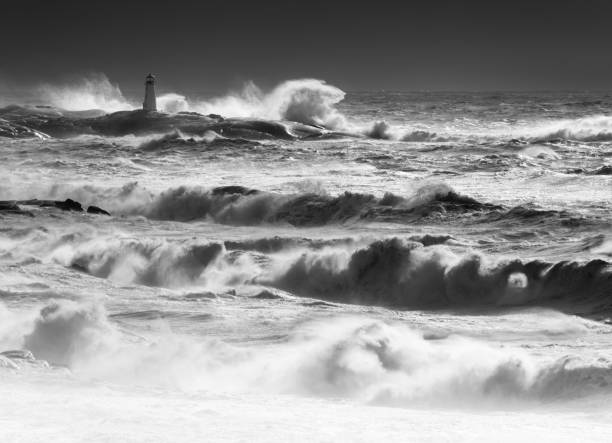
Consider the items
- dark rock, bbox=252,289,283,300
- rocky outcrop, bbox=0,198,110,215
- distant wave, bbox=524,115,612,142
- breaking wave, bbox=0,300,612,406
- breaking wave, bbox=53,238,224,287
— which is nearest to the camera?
breaking wave, bbox=0,300,612,406

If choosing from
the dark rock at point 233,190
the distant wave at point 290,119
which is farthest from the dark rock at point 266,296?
the distant wave at point 290,119

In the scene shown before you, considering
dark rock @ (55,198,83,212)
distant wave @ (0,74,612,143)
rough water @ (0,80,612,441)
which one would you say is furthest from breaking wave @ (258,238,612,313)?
distant wave @ (0,74,612,143)

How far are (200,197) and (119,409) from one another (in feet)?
58.9

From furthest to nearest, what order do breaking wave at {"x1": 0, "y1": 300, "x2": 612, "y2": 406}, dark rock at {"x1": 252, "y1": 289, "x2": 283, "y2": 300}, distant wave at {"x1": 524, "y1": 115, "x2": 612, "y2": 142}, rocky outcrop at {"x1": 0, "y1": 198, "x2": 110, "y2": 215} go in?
distant wave at {"x1": 524, "y1": 115, "x2": 612, "y2": 142} < rocky outcrop at {"x1": 0, "y1": 198, "x2": 110, "y2": 215} < dark rock at {"x1": 252, "y1": 289, "x2": 283, "y2": 300} < breaking wave at {"x1": 0, "y1": 300, "x2": 612, "y2": 406}

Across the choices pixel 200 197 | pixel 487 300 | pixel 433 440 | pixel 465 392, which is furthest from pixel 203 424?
pixel 200 197

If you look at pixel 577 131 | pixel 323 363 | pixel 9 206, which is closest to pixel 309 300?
pixel 323 363

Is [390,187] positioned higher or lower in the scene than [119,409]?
higher

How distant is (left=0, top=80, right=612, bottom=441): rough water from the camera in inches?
270

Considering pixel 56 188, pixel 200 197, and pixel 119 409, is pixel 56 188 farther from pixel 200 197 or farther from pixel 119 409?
pixel 119 409

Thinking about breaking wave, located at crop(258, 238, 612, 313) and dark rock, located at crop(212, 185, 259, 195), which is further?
dark rock, located at crop(212, 185, 259, 195)

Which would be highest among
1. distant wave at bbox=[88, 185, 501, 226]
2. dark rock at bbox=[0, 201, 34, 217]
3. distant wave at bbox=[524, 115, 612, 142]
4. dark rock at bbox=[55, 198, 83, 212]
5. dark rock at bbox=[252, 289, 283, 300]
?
distant wave at bbox=[524, 115, 612, 142]

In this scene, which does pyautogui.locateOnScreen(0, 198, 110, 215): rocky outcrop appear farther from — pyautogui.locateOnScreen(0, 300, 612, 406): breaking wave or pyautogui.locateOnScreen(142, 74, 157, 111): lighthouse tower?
pyautogui.locateOnScreen(142, 74, 157, 111): lighthouse tower

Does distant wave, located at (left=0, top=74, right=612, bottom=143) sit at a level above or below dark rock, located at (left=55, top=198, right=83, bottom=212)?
above

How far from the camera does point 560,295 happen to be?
13.8 meters
